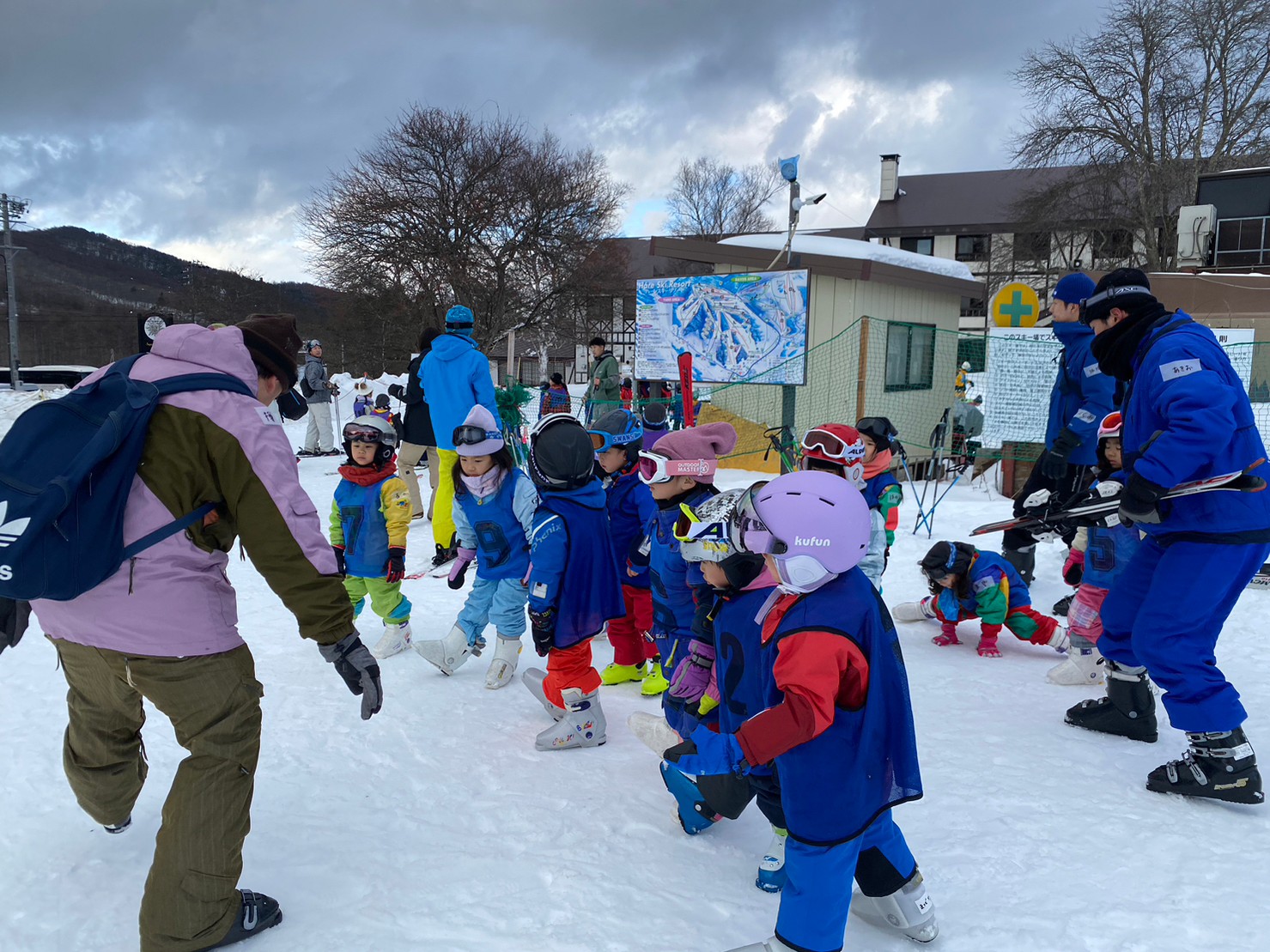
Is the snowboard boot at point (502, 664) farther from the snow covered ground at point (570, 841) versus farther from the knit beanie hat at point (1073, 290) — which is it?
the knit beanie hat at point (1073, 290)

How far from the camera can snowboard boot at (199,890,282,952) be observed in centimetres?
228

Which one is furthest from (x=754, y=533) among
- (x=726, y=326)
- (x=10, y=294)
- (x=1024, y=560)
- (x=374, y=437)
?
(x=10, y=294)

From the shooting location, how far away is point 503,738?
377 centimetres

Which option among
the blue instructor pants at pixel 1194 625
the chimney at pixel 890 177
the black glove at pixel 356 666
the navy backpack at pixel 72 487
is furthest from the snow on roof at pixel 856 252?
the chimney at pixel 890 177

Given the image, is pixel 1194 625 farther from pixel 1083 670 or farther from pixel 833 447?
pixel 833 447

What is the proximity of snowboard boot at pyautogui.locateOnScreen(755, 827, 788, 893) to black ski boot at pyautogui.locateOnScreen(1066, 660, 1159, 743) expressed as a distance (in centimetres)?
203

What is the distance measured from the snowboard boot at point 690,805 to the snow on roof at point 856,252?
31.6 ft

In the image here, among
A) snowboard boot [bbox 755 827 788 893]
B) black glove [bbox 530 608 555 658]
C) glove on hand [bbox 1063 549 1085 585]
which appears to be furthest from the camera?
glove on hand [bbox 1063 549 1085 585]

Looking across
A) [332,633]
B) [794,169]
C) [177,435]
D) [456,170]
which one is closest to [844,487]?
[332,633]

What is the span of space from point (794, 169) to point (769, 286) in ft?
4.93

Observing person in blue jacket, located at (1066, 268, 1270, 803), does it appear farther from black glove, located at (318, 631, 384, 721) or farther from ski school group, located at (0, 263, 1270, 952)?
black glove, located at (318, 631, 384, 721)

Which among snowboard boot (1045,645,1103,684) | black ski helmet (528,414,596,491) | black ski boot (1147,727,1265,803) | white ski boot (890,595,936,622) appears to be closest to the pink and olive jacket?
black ski helmet (528,414,596,491)

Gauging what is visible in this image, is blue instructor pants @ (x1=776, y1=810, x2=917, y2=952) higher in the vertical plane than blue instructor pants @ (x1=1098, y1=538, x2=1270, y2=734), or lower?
lower

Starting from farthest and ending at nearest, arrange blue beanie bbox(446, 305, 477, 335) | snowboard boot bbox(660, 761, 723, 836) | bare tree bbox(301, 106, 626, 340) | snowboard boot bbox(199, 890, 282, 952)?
bare tree bbox(301, 106, 626, 340), blue beanie bbox(446, 305, 477, 335), snowboard boot bbox(660, 761, 723, 836), snowboard boot bbox(199, 890, 282, 952)
